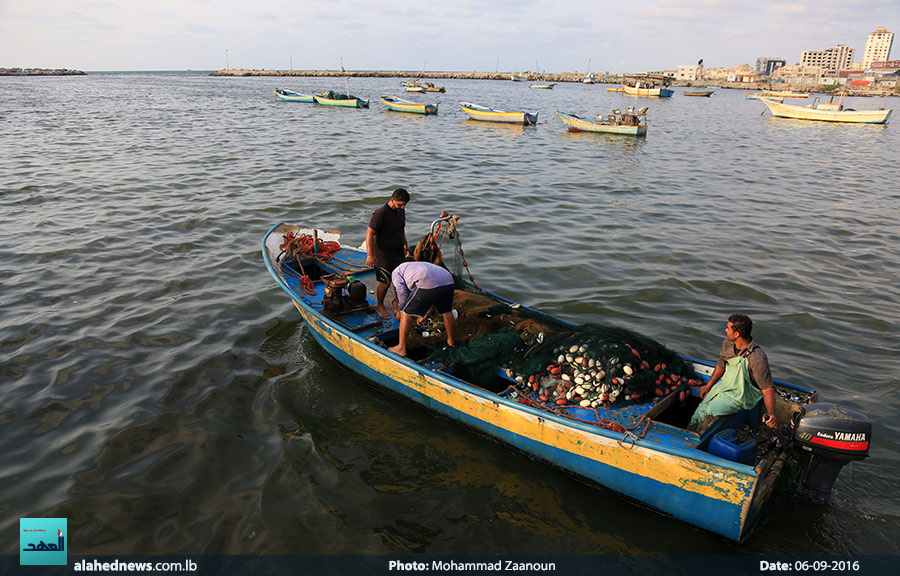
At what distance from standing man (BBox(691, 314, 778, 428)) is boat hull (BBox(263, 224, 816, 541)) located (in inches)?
24.3

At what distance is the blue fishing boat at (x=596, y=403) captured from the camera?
5.00 meters

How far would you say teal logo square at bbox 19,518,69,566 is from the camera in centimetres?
520

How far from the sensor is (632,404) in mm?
6129

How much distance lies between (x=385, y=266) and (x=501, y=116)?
37480 mm

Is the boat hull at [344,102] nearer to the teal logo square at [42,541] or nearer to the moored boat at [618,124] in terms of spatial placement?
the moored boat at [618,124]

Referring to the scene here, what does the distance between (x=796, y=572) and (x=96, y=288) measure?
13.0 m

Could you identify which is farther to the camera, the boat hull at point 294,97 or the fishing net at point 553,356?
the boat hull at point 294,97

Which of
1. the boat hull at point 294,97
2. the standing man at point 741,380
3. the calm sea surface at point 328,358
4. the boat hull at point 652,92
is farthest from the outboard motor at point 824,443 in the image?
the boat hull at point 652,92

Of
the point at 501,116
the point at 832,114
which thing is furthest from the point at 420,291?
the point at 832,114

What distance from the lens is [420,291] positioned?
709 cm

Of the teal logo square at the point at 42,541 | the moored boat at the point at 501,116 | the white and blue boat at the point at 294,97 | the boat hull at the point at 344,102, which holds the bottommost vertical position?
the teal logo square at the point at 42,541

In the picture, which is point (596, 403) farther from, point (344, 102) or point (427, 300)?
point (344, 102)

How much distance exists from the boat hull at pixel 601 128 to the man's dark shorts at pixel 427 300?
105 ft

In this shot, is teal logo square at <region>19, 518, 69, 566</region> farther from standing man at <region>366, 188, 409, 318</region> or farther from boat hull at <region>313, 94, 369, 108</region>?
boat hull at <region>313, 94, 369, 108</region>
